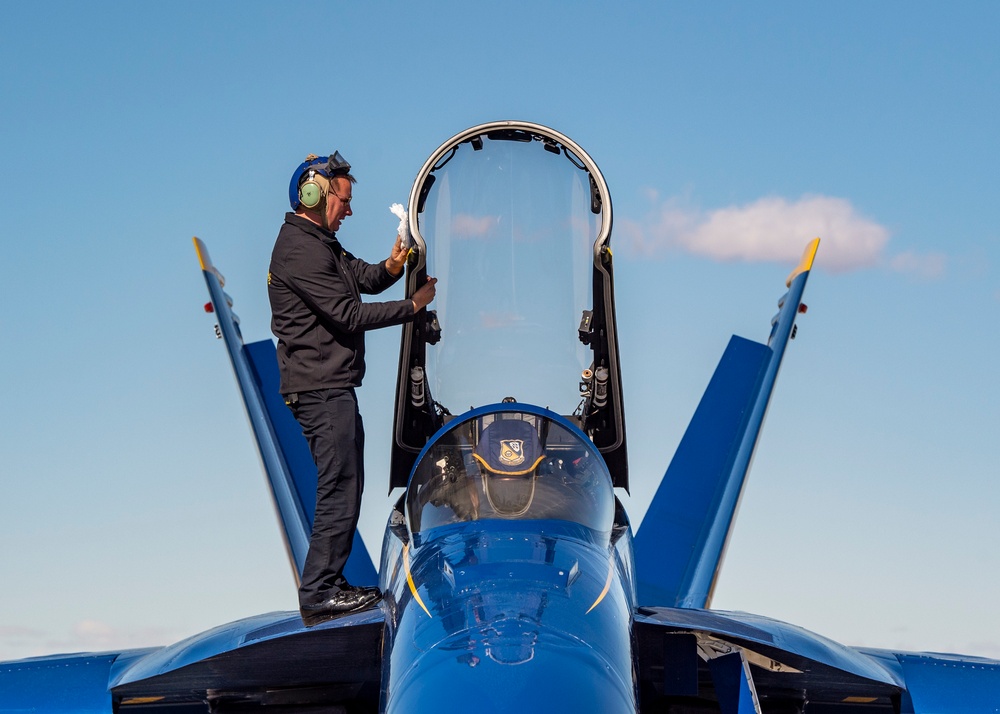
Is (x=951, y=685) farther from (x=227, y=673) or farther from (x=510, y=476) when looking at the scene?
(x=227, y=673)

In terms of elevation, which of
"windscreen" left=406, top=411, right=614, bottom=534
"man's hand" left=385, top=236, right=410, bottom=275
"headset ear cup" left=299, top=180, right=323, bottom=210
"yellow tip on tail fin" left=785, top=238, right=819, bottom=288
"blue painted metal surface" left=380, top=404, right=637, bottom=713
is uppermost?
"yellow tip on tail fin" left=785, top=238, right=819, bottom=288

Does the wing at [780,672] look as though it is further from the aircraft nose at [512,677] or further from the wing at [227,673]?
the wing at [227,673]

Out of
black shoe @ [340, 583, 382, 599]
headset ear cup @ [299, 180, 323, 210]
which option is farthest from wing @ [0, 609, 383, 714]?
headset ear cup @ [299, 180, 323, 210]

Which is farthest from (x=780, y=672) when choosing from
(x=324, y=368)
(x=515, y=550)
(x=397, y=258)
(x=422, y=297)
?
(x=397, y=258)

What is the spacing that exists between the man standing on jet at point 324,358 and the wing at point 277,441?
4326mm

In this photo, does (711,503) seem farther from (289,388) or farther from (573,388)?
(289,388)

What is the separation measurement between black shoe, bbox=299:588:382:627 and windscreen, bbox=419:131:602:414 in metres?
3.29

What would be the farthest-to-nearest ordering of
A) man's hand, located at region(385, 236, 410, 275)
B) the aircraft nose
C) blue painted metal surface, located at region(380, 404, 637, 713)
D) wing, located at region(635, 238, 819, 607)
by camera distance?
→ wing, located at region(635, 238, 819, 607)
man's hand, located at region(385, 236, 410, 275)
blue painted metal surface, located at region(380, 404, 637, 713)
the aircraft nose

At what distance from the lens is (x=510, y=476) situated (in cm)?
922

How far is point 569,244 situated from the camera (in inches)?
471

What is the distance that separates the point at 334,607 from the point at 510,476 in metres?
1.60

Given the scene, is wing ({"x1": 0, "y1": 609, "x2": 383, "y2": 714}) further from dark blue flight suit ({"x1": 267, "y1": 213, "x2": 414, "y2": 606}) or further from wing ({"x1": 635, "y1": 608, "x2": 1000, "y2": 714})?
wing ({"x1": 635, "y1": 608, "x2": 1000, "y2": 714})

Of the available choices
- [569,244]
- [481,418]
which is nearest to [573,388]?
[569,244]

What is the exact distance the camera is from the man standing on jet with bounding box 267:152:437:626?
8672mm
